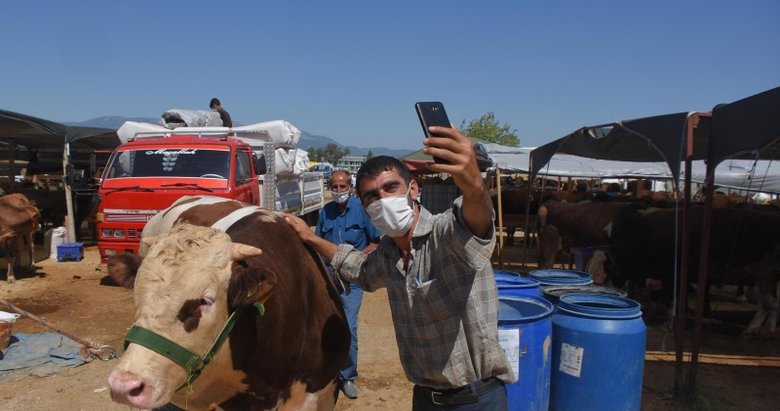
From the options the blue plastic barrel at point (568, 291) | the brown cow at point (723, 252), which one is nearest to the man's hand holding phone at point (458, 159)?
the blue plastic barrel at point (568, 291)

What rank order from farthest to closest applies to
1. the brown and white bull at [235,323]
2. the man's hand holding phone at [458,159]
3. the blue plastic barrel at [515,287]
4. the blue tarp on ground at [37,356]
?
the blue tarp on ground at [37,356] → the blue plastic barrel at [515,287] → the brown and white bull at [235,323] → the man's hand holding phone at [458,159]

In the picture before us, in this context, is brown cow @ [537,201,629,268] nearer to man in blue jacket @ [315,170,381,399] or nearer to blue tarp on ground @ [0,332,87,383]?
man in blue jacket @ [315,170,381,399]

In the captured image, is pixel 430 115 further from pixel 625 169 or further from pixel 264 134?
pixel 625 169

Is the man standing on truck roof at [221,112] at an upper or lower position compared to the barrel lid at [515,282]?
upper

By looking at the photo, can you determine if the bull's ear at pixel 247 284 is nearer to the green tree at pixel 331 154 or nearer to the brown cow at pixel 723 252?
the brown cow at pixel 723 252

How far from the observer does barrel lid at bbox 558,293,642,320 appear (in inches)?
151

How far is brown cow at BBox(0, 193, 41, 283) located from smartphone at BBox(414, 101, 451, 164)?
396 inches

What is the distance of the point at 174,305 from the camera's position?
188 centimetres

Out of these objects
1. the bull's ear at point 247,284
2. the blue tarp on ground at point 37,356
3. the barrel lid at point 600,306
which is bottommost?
the blue tarp on ground at point 37,356

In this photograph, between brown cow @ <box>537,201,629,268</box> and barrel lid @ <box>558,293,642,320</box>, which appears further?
brown cow @ <box>537,201,629,268</box>

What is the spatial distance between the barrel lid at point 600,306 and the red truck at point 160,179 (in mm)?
5377

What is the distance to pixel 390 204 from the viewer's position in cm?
201

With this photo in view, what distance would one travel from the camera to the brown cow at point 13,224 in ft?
29.6

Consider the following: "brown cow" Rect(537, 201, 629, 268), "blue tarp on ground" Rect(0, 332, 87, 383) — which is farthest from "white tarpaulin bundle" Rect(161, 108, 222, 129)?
"brown cow" Rect(537, 201, 629, 268)
